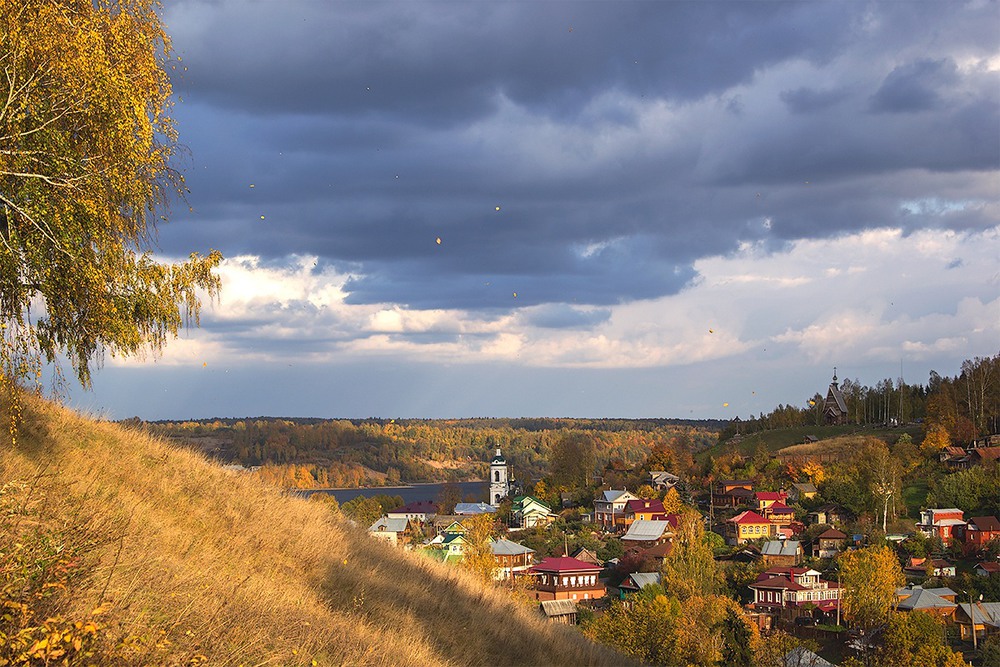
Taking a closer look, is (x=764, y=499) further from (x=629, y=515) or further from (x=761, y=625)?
(x=761, y=625)

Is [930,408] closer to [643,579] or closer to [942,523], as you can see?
[942,523]

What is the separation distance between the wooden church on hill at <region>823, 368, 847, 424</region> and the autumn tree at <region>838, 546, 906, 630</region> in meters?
83.8

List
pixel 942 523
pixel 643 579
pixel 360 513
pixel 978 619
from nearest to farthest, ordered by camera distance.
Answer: pixel 360 513, pixel 978 619, pixel 643 579, pixel 942 523

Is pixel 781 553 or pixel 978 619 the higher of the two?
pixel 781 553

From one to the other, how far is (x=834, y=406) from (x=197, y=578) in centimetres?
13686

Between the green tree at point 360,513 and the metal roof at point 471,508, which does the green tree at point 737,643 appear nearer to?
the green tree at point 360,513

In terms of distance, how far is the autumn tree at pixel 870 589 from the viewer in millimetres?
46938

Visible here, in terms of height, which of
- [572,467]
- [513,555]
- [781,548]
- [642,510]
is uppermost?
[572,467]

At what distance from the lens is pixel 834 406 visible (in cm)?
13425

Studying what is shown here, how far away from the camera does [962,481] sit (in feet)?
246

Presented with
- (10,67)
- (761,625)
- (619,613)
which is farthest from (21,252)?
(761,625)

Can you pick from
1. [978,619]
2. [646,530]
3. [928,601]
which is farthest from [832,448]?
[928,601]

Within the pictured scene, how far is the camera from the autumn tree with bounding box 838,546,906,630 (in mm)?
46938

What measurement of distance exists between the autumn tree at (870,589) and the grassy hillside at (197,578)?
37.6 m
